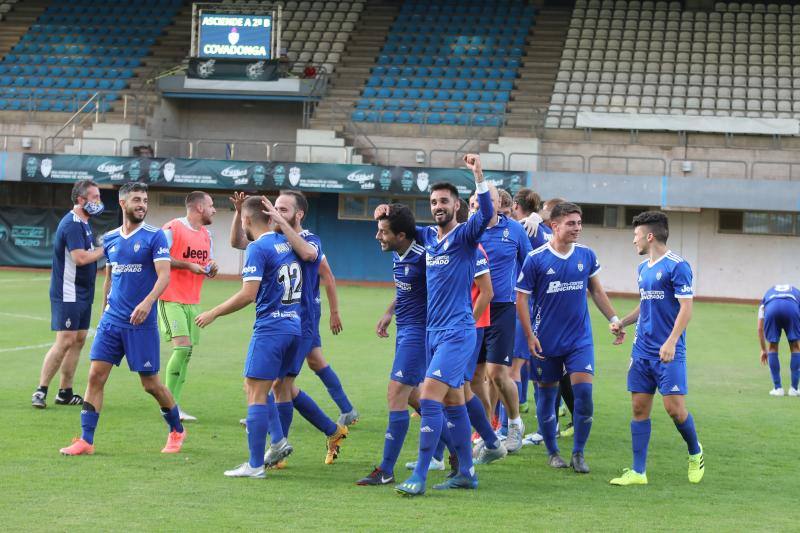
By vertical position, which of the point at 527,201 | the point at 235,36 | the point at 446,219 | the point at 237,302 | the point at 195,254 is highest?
the point at 235,36

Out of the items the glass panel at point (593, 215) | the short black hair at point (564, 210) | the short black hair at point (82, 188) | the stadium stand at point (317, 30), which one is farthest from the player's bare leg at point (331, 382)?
the stadium stand at point (317, 30)

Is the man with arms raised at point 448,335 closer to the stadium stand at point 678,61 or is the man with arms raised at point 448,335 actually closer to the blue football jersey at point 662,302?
the blue football jersey at point 662,302

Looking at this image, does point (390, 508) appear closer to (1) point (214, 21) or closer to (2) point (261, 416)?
(2) point (261, 416)

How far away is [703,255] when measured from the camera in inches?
1299

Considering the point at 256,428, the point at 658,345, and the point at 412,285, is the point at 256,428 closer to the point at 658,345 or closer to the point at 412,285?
the point at 412,285

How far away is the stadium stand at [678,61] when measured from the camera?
3500 cm

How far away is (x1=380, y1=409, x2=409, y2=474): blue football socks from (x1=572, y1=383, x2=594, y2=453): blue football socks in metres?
1.49

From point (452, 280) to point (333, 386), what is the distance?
268 centimetres

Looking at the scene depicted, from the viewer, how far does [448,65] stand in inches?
1523

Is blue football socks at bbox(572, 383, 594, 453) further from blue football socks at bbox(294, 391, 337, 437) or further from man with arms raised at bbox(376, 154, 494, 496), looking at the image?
blue football socks at bbox(294, 391, 337, 437)

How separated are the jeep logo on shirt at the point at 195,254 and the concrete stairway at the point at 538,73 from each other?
24.2 metres

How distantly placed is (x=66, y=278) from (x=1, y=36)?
112 ft

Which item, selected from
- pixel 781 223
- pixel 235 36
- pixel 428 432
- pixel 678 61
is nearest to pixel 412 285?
pixel 428 432

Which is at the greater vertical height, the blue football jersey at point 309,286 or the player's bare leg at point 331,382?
the blue football jersey at point 309,286
